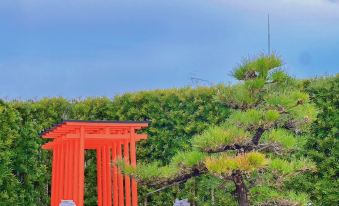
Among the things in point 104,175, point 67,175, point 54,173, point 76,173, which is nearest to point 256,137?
point 76,173

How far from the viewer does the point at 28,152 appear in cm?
763

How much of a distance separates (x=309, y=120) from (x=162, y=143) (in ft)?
9.24

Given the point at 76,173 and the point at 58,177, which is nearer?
the point at 76,173

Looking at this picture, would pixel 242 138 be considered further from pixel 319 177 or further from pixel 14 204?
pixel 14 204

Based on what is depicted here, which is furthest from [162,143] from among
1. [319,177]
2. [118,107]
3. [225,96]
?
[225,96]

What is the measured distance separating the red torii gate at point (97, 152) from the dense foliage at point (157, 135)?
36 cm

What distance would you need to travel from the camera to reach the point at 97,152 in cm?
737

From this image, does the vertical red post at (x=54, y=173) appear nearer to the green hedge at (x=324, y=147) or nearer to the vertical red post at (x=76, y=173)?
the vertical red post at (x=76, y=173)

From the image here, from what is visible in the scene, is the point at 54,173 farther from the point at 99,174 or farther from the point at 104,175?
the point at 104,175

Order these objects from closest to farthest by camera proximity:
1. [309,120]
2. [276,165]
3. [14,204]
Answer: [276,165]
[309,120]
[14,204]

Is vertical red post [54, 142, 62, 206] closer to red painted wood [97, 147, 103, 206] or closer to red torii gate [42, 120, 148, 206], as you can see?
red torii gate [42, 120, 148, 206]

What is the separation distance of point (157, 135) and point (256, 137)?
8.91 feet

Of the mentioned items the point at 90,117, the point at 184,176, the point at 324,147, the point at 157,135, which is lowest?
the point at 184,176

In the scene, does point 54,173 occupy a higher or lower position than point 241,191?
higher
